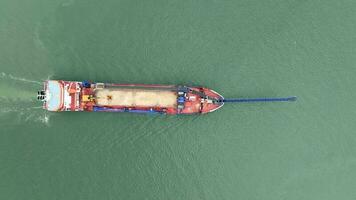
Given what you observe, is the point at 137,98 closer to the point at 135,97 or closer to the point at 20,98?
the point at 135,97

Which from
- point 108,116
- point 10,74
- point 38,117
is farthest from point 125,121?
point 10,74

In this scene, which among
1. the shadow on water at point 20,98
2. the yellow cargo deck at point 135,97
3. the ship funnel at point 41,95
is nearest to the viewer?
the ship funnel at point 41,95

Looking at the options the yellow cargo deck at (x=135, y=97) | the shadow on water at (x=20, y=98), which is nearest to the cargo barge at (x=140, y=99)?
the yellow cargo deck at (x=135, y=97)

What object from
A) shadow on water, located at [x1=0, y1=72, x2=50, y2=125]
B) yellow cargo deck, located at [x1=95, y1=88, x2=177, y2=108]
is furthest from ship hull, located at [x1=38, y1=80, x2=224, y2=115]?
shadow on water, located at [x1=0, y1=72, x2=50, y2=125]

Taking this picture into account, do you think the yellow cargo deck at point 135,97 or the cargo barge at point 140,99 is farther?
the yellow cargo deck at point 135,97

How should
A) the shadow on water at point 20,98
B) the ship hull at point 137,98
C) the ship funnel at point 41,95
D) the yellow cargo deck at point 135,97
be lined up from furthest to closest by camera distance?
the shadow on water at point 20,98 < the yellow cargo deck at point 135,97 < the ship hull at point 137,98 < the ship funnel at point 41,95

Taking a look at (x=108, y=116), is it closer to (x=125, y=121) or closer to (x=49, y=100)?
(x=125, y=121)

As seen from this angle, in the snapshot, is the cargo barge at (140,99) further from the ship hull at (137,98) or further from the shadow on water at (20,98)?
the shadow on water at (20,98)
